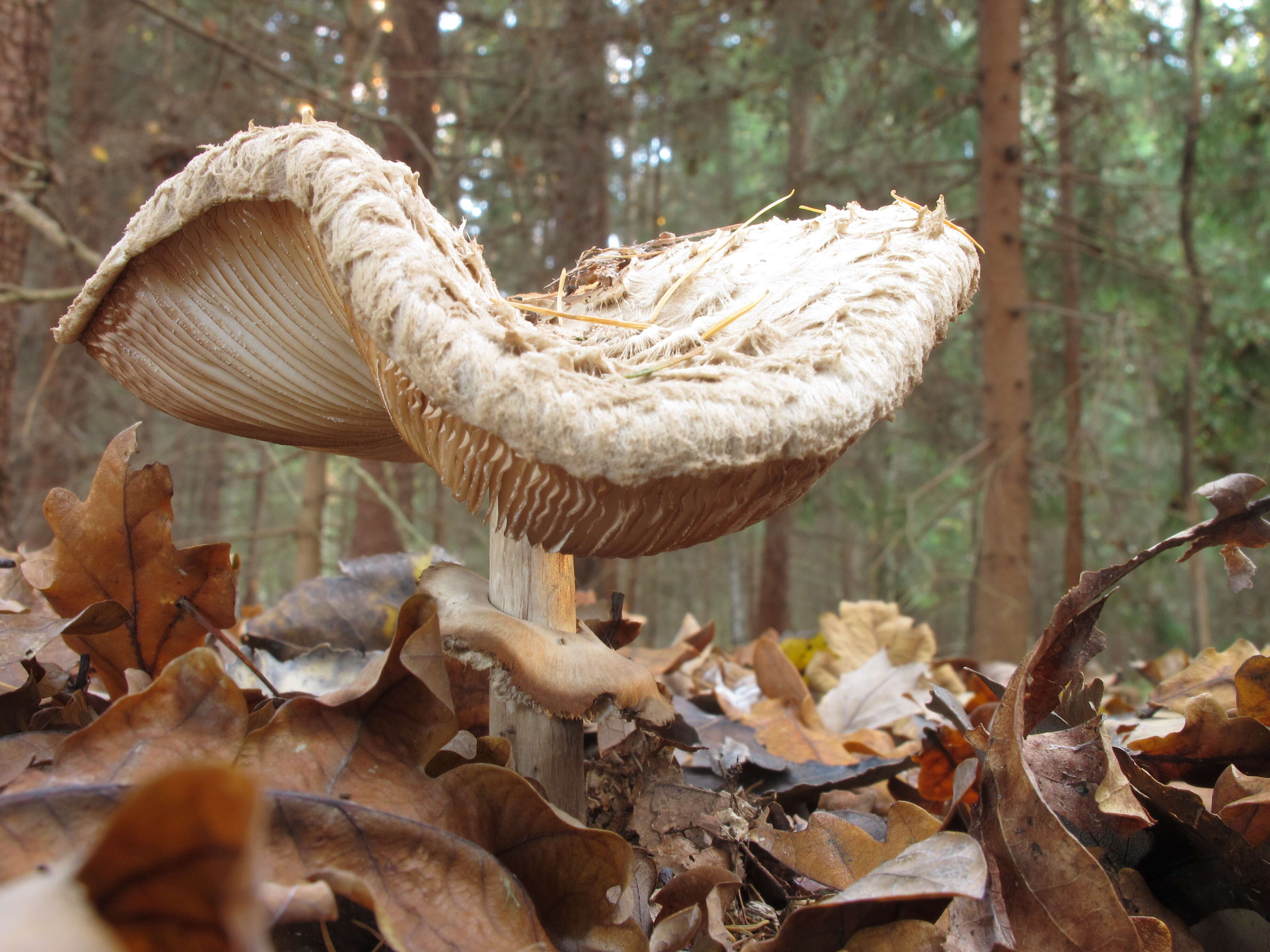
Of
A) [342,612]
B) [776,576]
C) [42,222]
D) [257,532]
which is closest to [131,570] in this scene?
[342,612]

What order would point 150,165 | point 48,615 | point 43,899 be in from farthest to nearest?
point 150,165, point 48,615, point 43,899

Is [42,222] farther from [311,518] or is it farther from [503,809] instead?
[503,809]

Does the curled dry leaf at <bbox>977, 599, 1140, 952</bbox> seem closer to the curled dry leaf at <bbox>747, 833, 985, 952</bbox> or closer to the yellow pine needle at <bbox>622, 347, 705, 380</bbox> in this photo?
the curled dry leaf at <bbox>747, 833, 985, 952</bbox>

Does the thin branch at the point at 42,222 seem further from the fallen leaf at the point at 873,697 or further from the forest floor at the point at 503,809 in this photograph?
the fallen leaf at the point at 873,697

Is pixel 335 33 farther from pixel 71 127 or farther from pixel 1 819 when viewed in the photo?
pixel 1 819

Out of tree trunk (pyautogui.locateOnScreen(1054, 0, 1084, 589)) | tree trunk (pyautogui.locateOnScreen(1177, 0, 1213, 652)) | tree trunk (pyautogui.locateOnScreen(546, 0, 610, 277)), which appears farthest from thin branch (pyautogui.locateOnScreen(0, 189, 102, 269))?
tree trunk (pyautogui.locateOnScreen(1177, 0, 1213, 652))

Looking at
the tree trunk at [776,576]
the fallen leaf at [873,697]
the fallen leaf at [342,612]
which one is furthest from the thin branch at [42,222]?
the tree trunk at [776,576]

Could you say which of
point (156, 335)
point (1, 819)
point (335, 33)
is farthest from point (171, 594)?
point (335, 33)
